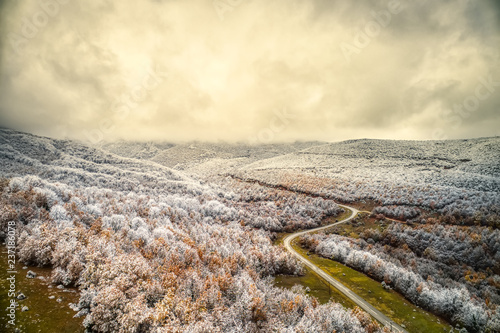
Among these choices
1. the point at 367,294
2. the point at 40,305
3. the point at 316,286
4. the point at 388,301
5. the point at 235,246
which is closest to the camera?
the point at 40,305

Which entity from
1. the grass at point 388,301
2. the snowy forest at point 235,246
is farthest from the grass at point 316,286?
the grass at point 388,301

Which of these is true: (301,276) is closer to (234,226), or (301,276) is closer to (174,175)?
(234,226)

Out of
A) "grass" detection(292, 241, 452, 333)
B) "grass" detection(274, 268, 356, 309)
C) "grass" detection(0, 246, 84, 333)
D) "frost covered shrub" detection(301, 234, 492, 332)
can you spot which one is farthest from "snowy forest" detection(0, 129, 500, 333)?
"grass" detection(274, 268, 356, 309)

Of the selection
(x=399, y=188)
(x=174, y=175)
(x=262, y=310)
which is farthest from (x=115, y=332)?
(x=174, y=175)

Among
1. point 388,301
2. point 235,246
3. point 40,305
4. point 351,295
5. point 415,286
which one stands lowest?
point 388,301

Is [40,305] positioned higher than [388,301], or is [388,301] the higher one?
[40,305]

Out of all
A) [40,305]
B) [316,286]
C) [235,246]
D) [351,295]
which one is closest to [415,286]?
[351,295]

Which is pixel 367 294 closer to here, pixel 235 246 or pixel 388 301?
pixel 388 301

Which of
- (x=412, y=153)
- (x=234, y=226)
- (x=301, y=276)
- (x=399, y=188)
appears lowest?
(x=301, y=276)

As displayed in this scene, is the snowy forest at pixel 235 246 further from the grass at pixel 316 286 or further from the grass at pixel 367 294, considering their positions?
the grass at pixel 316 286
